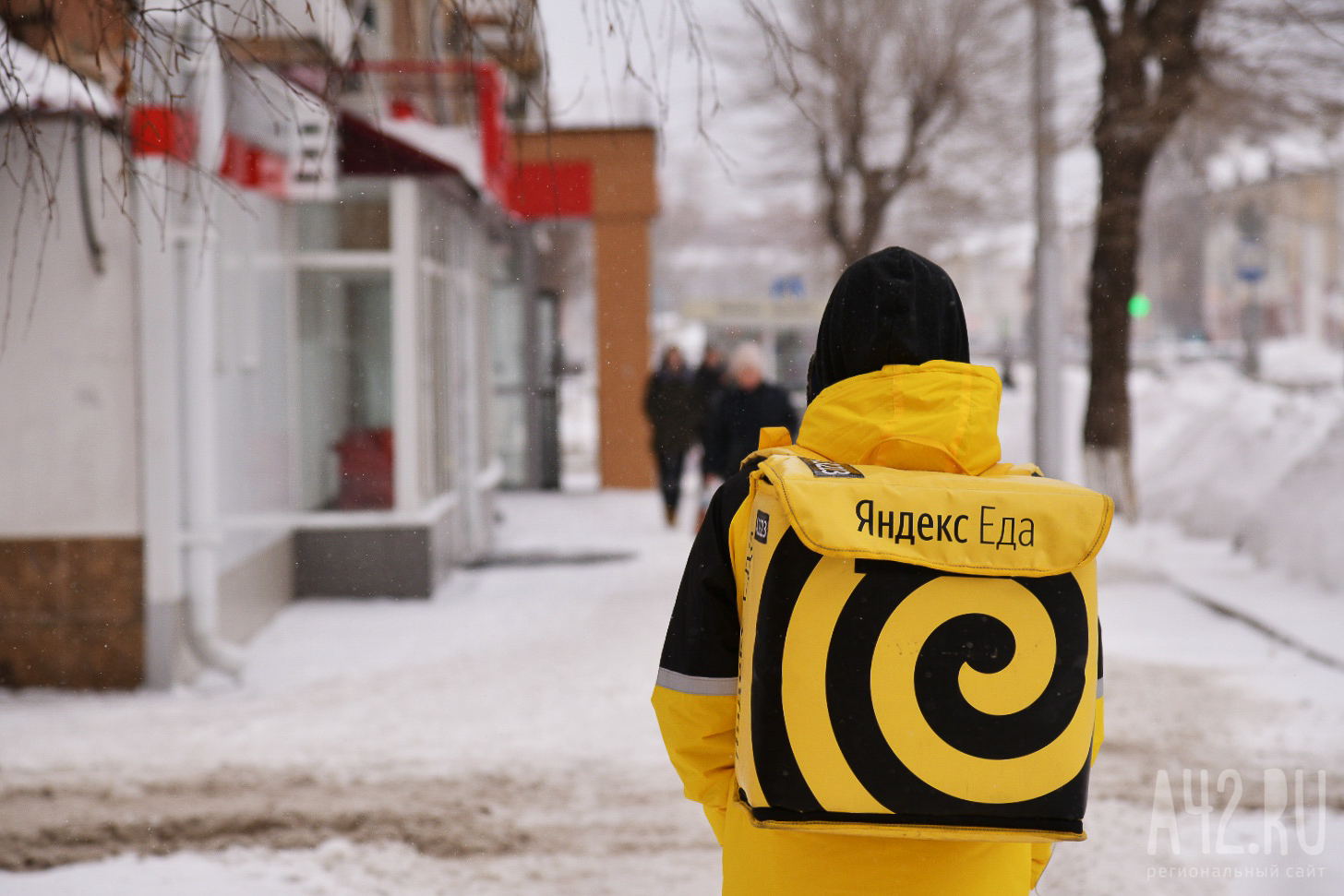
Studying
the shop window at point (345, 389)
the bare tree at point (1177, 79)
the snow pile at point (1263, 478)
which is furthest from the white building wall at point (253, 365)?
the snow pile at point (1263, 478)

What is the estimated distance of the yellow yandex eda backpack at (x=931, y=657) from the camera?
1.80 meters

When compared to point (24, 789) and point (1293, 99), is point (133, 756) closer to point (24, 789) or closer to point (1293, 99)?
point (24, 789)

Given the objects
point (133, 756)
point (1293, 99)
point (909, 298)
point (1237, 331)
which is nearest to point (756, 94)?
point (1293, 99)

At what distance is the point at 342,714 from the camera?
636cm

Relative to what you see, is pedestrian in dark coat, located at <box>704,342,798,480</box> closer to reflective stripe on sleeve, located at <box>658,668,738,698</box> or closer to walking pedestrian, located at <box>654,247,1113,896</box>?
reflective stripe on sleeve, located at <box>658,668,738,698</box>

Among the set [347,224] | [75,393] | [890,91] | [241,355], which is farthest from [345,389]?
[890,91]

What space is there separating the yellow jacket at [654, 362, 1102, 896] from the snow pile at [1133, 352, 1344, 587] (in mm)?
7499

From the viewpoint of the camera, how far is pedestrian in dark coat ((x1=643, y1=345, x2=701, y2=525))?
13.2 metres

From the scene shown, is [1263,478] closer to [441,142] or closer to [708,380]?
[708,380]

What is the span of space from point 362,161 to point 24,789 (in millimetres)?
4904

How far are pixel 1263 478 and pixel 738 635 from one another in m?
10.0

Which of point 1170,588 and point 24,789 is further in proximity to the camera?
point 1170,588

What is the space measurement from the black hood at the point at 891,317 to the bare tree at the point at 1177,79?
25.2 feet

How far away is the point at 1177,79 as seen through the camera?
31.9 feet
